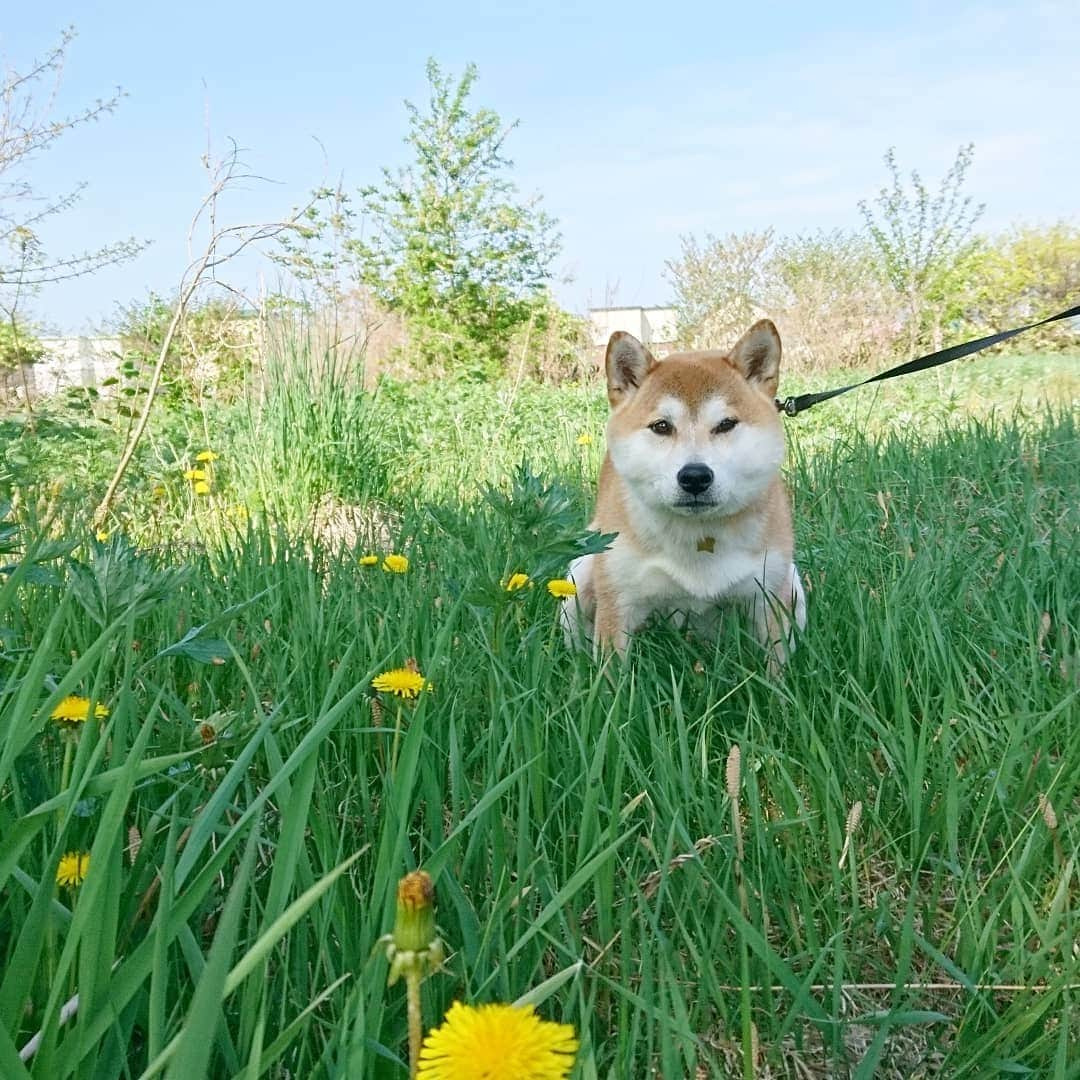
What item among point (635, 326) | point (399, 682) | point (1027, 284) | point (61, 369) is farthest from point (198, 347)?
point (1027, 284)

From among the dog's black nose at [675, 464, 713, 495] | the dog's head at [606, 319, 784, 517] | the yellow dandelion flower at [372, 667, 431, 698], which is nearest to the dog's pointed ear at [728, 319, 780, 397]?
the dog's head at [606, 319, 784, 517]

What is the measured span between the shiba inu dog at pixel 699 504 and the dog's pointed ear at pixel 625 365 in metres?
0.05

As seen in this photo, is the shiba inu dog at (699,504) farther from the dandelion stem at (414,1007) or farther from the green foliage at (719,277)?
the green foliage at (719,277)

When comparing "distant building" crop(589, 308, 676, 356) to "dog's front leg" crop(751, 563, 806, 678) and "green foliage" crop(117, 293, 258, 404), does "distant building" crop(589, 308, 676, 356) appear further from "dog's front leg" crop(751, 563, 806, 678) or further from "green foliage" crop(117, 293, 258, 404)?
"dog's front leg" crop(751, 563, 806, 678)

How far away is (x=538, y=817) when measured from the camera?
1219 millimetres

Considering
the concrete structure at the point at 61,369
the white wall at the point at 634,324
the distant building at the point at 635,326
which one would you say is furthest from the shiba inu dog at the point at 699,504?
the distant building at the point at 635,326

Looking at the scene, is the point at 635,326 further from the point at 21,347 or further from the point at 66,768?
the point at 66,768

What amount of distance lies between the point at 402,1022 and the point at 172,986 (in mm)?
240

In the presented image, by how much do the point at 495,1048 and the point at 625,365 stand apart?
2316 millimetres

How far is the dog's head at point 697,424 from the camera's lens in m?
2.22

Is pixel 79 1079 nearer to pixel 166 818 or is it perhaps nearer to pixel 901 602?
pixel 166 818

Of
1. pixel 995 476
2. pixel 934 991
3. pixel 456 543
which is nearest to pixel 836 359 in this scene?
pixel 995 476

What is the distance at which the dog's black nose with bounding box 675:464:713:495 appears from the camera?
2176 mm

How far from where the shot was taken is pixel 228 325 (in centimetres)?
511
